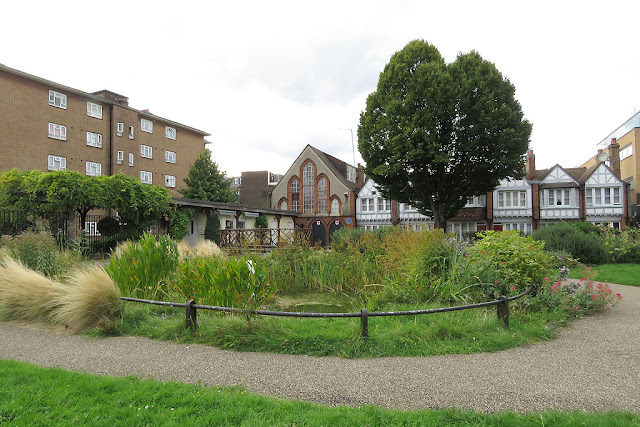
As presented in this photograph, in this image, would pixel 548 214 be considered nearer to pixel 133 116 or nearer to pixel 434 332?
pixel 434 332

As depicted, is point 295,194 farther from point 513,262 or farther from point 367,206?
point 513,262

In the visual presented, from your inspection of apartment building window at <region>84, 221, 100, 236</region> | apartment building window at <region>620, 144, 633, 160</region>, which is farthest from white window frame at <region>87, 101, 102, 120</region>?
apartment building window at <region>620, 144, 633, 160</region>

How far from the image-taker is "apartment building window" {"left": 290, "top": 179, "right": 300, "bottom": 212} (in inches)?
1710

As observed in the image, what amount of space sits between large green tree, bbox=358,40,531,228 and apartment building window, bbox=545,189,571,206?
13115 mm

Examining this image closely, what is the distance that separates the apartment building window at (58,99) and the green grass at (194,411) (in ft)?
108

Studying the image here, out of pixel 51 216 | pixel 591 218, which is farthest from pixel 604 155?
pixel 51 216

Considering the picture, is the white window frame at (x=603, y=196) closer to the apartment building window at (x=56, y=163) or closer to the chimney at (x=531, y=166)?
the chimney at (x=531, y=166)

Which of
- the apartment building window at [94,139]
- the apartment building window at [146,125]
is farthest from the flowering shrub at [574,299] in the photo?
Answer: the apartment building window at [146,125]

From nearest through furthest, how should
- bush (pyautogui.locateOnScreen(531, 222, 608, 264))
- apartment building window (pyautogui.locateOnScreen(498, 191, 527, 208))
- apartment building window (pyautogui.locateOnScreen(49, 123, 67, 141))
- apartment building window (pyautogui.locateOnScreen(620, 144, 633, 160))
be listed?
bush (pyautogui.locateOnScreen(531, 222, 608, 264)) < apartment building window (pyautogui.locateOnScreen(49, 123, 67, 141)) < apartment building window (pyautogui.locateOnScreen(498, 191, 527, 208)) < apartment building window (pyautogui.locateOnScreen(620, 144, 633, 160))

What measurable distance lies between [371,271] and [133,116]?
112ft

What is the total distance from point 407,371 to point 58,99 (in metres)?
35.3

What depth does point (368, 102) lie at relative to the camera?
25.7 m

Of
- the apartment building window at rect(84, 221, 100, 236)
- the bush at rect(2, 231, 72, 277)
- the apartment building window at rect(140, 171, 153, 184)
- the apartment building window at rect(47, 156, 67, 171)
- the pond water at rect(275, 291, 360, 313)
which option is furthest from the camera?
the apartment building window at rect(140, 171, 153, 184)

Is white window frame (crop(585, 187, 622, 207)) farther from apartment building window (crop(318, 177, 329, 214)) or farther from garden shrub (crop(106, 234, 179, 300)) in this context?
garden shrub (crop(106, 234, 179, 300))
